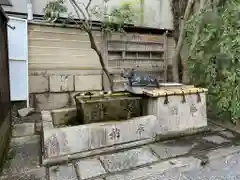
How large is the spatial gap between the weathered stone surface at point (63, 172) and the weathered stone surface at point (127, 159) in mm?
452

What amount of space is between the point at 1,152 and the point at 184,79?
15.9 ft

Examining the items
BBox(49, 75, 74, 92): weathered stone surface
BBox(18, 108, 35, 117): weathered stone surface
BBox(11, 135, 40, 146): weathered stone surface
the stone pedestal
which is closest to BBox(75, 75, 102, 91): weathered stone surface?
BBox(49, 75, 74, 92): weathered stone surface

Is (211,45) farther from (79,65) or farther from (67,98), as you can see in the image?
(67,98)

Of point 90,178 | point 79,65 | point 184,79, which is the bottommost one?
point 90,178

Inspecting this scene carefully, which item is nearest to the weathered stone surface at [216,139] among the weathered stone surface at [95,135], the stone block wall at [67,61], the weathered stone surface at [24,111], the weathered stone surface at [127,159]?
the weathered stone surface at [95,135]

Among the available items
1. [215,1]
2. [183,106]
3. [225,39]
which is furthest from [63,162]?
[215,1]

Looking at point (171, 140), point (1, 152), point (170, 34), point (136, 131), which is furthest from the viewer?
point (170, 34)

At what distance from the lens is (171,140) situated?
3873 millimetres

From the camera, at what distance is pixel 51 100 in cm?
591

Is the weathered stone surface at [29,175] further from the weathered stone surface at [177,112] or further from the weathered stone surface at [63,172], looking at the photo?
the weathered stone surface at [177,112]

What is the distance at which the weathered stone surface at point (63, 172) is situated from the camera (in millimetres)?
2707

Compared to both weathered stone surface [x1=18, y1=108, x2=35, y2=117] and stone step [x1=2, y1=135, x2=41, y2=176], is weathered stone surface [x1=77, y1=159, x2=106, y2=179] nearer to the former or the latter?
stone step [x1=2, y1=135, x2=41, y2=176]

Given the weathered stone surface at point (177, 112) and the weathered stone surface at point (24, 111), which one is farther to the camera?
the weathered stone surface at point (24, 111)

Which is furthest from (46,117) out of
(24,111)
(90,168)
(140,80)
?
(140,80)
